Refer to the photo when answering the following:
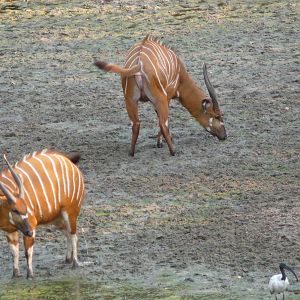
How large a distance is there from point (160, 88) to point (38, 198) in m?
3.75

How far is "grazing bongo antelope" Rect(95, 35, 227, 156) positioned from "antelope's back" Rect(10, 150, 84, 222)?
9.03 ft

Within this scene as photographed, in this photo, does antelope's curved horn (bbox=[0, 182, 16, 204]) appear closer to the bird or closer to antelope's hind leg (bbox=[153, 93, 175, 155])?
the bird

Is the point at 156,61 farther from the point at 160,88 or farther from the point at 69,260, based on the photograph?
the point at 69,260

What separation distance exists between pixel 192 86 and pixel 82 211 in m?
2.82

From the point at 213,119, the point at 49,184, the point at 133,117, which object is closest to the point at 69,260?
the point at 49,184

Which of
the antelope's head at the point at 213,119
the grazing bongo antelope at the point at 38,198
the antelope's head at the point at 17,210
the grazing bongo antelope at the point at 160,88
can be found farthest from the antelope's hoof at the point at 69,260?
the antelope's head at the point at 213,119

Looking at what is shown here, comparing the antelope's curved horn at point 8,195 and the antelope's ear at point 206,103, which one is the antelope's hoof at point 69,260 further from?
the antelope's ear at point 206,103

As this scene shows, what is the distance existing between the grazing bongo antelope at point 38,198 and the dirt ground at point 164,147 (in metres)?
0.29

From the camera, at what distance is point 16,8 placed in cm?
2044

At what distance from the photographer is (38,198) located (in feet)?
32.2

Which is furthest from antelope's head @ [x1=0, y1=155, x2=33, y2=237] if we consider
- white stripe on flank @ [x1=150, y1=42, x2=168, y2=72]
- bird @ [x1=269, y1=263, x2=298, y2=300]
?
white stripe on flank @ [x1=150, y1=42, x2=168, y2=72]

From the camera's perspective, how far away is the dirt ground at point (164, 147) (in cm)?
1004

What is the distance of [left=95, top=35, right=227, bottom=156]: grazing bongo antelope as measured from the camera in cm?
1320

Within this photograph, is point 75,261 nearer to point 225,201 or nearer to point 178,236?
point 178,236
